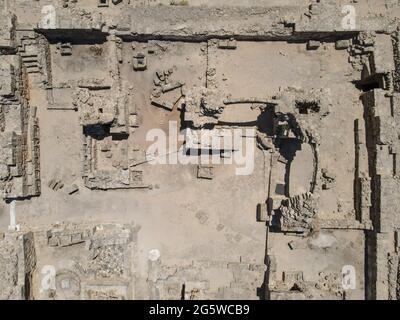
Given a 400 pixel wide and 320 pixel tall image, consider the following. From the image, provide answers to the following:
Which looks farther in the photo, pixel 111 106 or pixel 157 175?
pixel 157 175

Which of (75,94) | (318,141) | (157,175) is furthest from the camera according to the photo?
(157,175)

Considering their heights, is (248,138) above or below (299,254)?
above

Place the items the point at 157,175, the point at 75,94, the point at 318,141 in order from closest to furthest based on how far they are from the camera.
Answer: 1. the point at 318,141
2. the point at 75,94
3. the point at 157,175

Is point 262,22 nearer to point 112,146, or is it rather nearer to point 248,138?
point 248,138

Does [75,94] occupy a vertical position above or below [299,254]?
above

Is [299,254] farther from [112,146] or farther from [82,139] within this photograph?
[82,139]

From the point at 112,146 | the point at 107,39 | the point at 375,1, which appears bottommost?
the point at 112,146

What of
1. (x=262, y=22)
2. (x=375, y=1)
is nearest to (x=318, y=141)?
(x=262, y=22)
